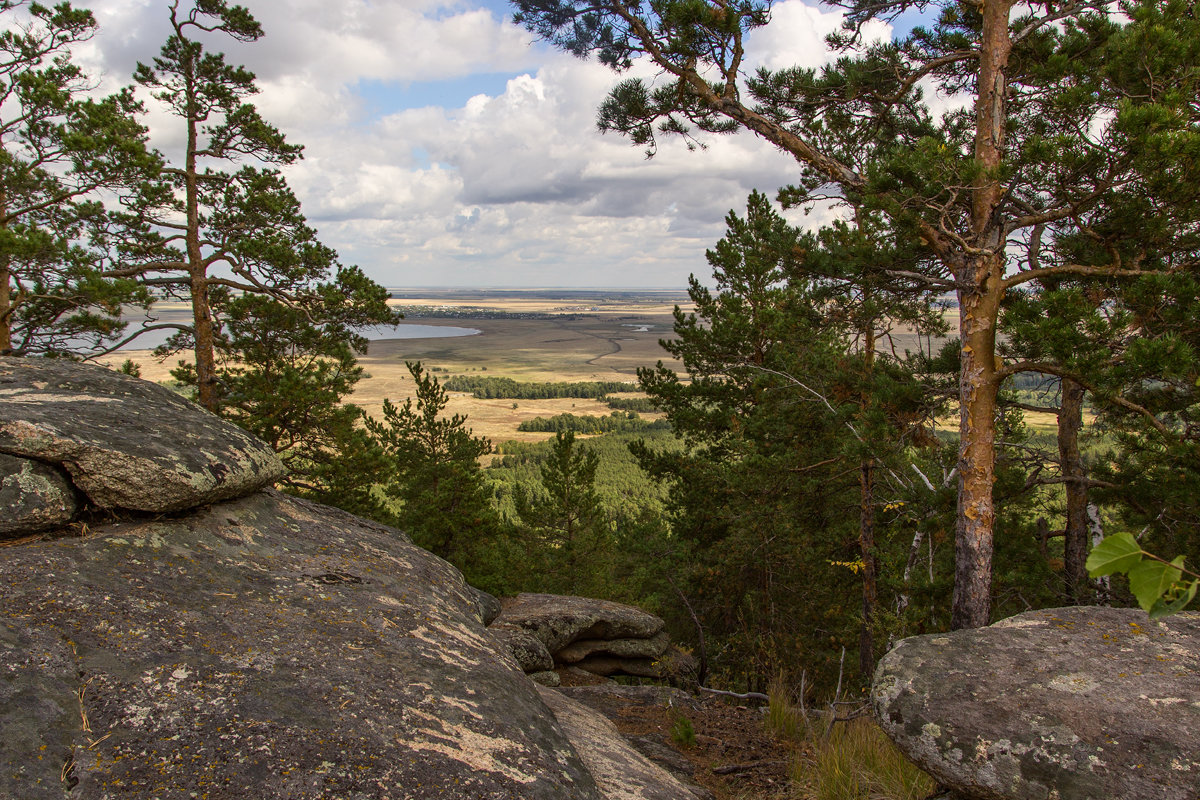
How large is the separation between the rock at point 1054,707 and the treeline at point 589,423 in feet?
276

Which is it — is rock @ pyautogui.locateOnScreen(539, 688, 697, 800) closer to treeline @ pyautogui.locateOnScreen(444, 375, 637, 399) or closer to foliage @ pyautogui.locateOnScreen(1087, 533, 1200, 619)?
foliage @ pyautogui.locateOnScreen(1087, 533, 1200, 619)

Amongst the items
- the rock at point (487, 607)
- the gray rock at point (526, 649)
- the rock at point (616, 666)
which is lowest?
the rock at point (616, 666)

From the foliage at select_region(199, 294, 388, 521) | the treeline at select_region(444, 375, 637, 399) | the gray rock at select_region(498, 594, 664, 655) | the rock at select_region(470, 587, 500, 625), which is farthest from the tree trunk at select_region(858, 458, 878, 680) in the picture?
the treeline at select_region(444, 375, 637, 399)

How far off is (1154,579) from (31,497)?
5.47m

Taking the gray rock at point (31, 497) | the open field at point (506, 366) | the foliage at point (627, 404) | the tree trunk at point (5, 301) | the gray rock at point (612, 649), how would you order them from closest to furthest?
the gray rock at point (31, 497) → the tree trunk at point (5, 301) → the gray rock at point (612, 649) → the open field at point (506, 366) → the foliage at point (627, 404)

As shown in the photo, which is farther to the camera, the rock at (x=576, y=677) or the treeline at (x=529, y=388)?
the treeline at (x=529, y=388)

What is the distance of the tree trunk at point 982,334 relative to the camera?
261 inches

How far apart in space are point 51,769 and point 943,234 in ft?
24.7

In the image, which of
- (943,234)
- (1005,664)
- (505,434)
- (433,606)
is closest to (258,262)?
(433,606)

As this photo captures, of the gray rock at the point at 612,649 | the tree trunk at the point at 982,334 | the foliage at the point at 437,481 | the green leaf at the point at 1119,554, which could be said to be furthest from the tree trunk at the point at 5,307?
the tree trunk at the point at 982,334

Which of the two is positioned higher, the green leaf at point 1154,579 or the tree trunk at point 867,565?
the green leaf at point 1154,579

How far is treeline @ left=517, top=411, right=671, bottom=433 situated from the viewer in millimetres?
92062

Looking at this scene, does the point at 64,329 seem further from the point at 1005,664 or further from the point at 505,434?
the point at 505,434

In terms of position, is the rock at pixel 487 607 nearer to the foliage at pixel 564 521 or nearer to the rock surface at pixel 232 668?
the rock surface at pixel 232 668
